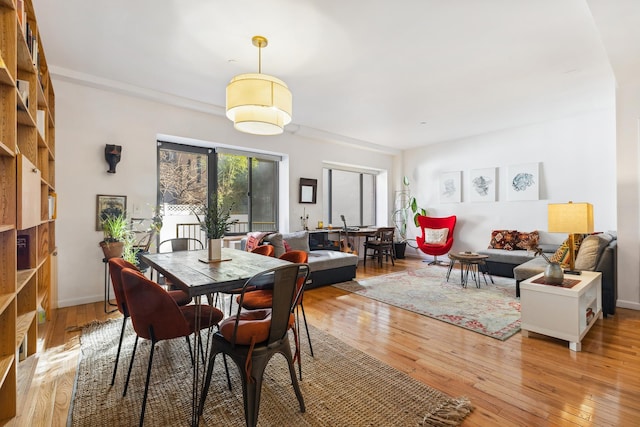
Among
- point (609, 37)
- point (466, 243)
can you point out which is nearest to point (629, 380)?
point (609, 37)

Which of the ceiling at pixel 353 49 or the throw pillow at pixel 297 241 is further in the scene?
the throw pillow at pixel 297 241

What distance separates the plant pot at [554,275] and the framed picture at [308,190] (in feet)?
13.6

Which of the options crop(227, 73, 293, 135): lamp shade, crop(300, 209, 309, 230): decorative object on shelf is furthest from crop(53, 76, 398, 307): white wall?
crop(300, 209, 309, 230): decorative object on shelf

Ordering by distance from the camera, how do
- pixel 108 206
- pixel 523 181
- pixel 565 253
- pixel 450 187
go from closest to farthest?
pixel 565 253, pixel 108 206, pixel 523 181, pixel 450 187

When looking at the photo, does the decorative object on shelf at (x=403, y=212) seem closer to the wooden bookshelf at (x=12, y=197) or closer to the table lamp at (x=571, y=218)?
the table lamp at (x=571, y=218)

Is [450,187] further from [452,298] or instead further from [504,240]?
[452,298]

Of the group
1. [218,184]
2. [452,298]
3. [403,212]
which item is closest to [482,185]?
[403,212]

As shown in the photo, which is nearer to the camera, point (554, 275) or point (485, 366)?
point (485, 366)

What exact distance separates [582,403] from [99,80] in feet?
17.4

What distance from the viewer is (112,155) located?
3814 mm

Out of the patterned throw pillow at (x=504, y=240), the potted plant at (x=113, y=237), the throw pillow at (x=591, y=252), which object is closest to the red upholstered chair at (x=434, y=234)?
the patterned throw pillow at (x=504, y=240)

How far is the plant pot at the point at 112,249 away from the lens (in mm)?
3467

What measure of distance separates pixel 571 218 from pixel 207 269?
3.16 meters

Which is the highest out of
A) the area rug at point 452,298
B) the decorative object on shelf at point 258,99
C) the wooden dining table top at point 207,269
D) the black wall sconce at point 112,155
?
the decorative object on shelf at point 258,99
